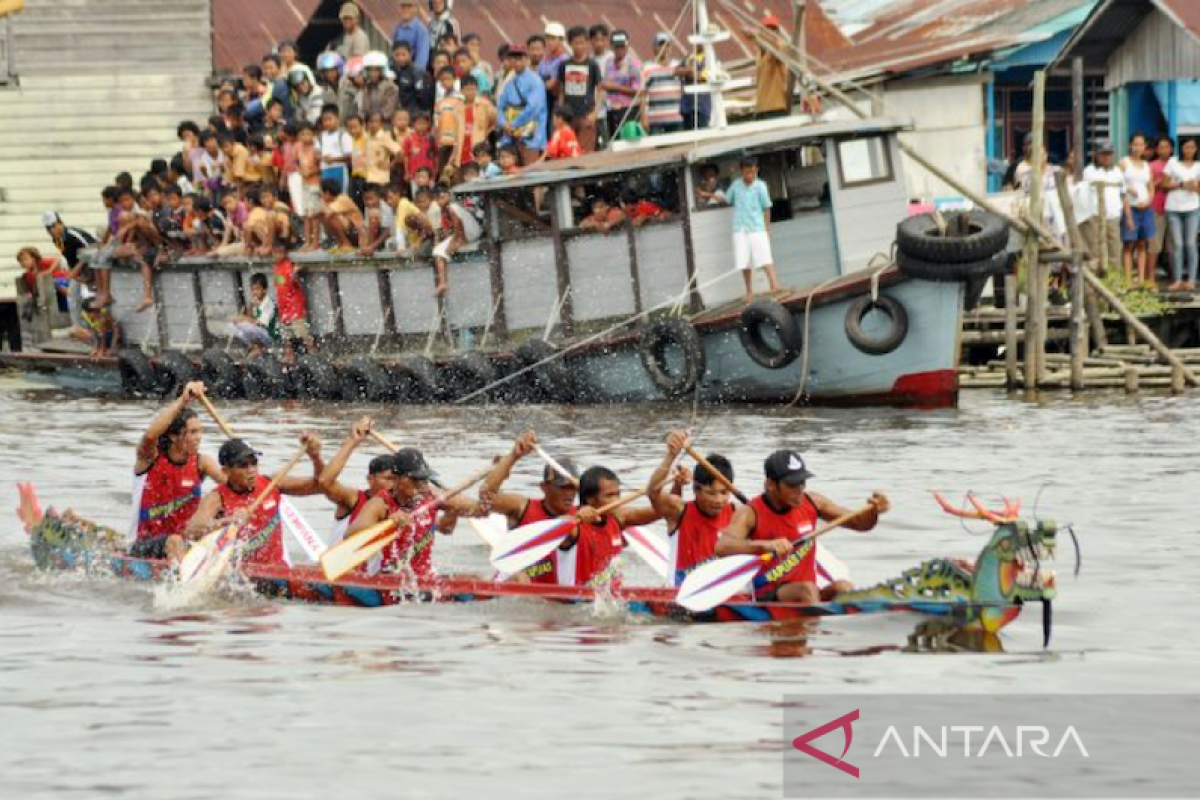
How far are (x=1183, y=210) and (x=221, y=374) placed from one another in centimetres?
1124

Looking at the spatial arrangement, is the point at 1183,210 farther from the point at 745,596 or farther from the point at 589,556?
the point at 745,596

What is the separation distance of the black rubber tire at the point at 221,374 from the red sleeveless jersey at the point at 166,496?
12.2m

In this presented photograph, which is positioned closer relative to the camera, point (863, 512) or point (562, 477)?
point (863, 512)

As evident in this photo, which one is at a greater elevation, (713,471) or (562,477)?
(713,471)

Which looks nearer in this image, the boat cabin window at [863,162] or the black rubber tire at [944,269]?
the black rubber tire at [944,269]

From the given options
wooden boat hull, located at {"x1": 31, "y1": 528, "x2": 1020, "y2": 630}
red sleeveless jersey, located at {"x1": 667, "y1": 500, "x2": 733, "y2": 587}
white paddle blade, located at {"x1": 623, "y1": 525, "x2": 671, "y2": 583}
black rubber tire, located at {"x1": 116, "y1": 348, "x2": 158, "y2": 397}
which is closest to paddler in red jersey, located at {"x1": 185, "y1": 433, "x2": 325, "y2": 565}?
wooden boat hull, located at {"x1": 31, "y1": 528, "x2": 1020, "y2": 630}

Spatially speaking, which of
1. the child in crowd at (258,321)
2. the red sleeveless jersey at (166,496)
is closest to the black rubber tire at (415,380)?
the child in crowd at (258,321)

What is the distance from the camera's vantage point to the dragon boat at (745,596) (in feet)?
43.4

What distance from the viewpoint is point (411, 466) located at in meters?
15.3

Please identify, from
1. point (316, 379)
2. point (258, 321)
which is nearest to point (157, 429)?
point (316, 379)

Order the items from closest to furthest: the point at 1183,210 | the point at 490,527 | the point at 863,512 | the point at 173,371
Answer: the point at 863,512 → the point at 490,527 → the point at 1183,210 → the point at 173,371

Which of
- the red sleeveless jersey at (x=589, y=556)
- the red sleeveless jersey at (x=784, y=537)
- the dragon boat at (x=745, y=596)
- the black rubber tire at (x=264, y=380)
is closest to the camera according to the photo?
the dragon boat at (x=745, y=596)

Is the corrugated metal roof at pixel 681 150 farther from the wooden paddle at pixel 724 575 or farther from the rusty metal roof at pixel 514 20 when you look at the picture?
the wooden paddle at pixel 724 575

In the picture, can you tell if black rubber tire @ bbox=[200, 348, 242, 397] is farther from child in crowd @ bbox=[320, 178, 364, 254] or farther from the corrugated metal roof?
the corrugated metal roof
